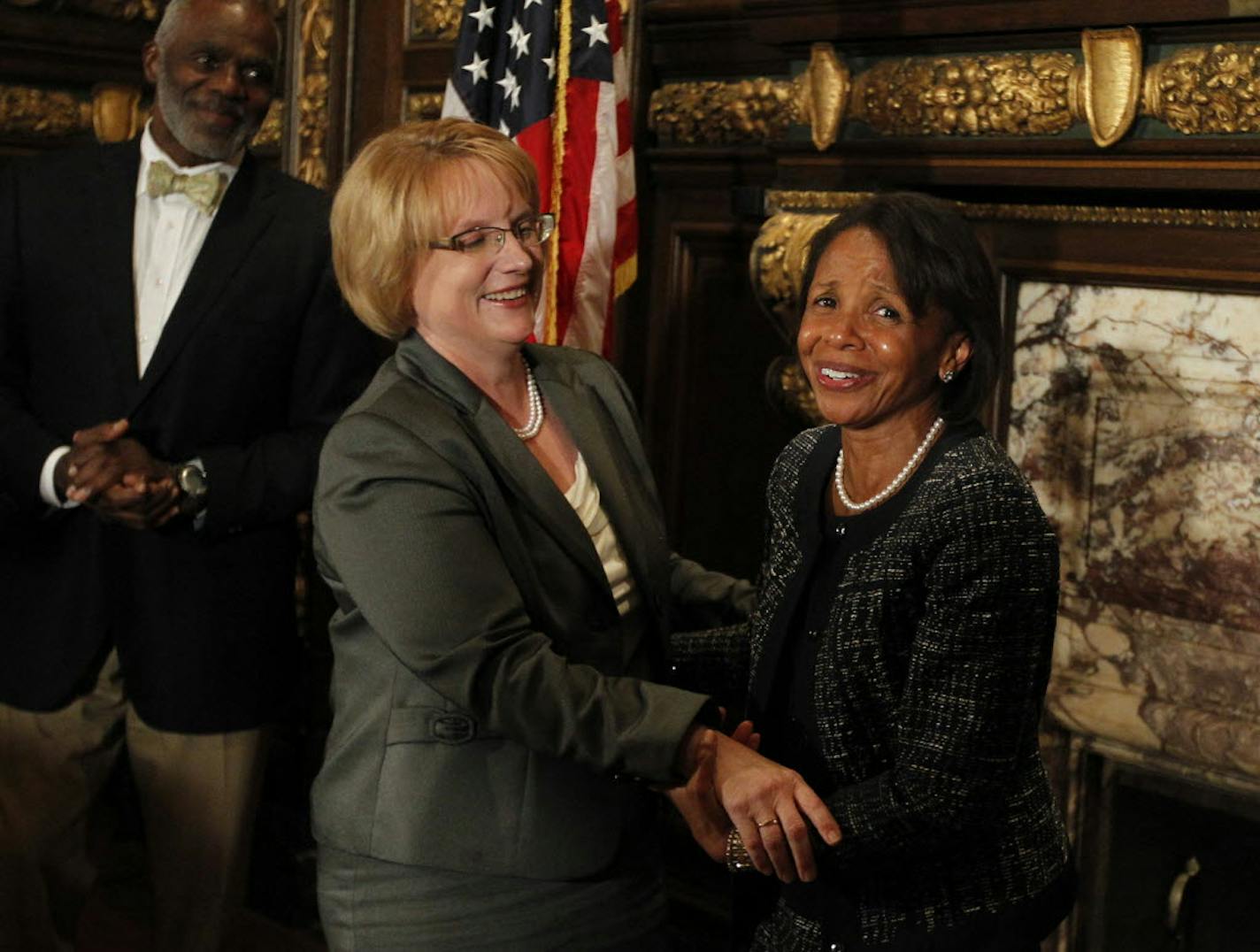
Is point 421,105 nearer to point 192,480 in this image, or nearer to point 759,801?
point 192,480

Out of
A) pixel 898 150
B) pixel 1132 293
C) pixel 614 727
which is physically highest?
pixel 898 150

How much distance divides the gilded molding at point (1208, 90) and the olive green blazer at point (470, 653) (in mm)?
1028

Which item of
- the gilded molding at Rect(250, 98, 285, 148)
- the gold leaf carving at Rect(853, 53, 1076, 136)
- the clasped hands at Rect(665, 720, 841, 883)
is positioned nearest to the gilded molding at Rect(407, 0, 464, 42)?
the gilded molding at Rect(250, 98, 285, 148)

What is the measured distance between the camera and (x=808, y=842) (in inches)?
69.9

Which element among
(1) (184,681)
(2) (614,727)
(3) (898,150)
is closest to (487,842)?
(2) (614,727)

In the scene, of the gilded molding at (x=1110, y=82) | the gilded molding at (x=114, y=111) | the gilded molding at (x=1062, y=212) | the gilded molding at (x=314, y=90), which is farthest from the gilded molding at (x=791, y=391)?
the gilded molding at (x=114, y=111)

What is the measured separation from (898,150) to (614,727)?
Result: 1301 millimetres

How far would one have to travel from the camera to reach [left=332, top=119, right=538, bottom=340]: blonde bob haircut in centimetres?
194

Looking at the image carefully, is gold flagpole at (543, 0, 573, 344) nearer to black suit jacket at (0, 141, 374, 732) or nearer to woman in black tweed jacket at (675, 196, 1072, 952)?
black suit jacket at (0, 141, 374, 732)

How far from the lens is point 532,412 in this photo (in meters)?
2.03

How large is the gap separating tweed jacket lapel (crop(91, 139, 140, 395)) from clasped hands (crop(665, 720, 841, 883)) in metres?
1.45

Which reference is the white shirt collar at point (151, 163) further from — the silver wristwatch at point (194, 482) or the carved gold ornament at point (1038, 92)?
the carved gold ornament at point (1038, 92)

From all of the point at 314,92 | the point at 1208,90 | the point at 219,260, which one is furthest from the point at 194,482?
the point at 314,92

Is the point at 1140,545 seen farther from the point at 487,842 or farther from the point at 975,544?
the point at 487,842
